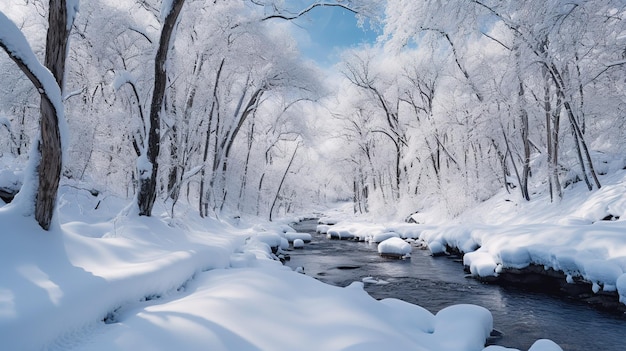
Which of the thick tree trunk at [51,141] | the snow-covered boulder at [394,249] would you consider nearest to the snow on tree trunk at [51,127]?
the thick tree trunk at [51,141]

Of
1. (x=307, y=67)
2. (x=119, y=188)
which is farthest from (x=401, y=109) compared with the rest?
(x=119, y=188)

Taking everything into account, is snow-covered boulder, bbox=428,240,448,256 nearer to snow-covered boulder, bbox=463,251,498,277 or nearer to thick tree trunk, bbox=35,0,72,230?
snow-covered boulder, bbox=463,251,498,277

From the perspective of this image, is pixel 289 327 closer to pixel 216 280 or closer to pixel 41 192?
pixel 216 280

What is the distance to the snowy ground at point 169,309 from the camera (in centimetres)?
304

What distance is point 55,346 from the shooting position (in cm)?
303

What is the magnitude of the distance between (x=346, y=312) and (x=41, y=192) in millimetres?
4064

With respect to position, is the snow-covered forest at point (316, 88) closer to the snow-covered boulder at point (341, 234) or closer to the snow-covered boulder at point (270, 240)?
the snow-covered boulder at point (270, 240)

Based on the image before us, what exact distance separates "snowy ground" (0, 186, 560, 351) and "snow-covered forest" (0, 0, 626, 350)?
0.12 ft

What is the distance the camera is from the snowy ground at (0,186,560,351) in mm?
3035

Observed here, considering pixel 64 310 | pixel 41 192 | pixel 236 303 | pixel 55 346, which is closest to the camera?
pixel 55 346

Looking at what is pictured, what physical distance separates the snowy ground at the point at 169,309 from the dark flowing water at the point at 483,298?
1.35 m

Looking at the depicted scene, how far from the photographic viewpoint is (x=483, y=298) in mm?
7707

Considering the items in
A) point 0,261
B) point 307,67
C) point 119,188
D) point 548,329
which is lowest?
point 548,329

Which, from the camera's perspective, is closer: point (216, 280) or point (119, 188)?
point (216, 280)
